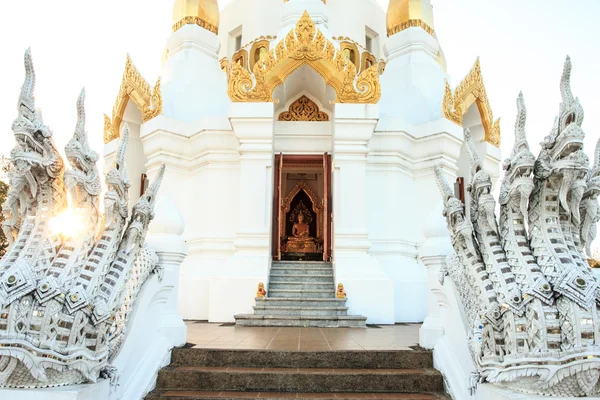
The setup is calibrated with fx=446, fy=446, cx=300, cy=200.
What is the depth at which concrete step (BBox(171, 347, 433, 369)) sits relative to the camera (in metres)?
3.97

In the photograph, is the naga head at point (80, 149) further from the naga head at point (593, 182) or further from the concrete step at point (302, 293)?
the concrete step at point (302, 293)

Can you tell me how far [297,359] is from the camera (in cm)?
398

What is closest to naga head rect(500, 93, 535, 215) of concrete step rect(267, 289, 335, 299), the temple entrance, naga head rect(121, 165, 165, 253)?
naga head rect(121, 165, 165, 253)

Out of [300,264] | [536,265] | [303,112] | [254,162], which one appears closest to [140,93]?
[254,162]

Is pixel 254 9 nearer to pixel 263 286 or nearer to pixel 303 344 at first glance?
pixel 263 286

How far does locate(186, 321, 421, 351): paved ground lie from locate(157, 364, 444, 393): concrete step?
528 millimetres

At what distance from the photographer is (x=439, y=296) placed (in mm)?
4164

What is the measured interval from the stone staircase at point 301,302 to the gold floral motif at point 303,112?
2930 mm

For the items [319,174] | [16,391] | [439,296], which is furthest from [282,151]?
[16,391]

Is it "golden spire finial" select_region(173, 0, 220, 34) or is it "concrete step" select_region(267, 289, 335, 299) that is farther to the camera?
"golden spire finial" select_region(173, 0, 220, 34)

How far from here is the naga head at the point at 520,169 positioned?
10.0 ft

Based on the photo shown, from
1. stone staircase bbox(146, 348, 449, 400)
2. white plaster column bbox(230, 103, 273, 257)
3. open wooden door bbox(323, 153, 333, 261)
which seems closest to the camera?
stone staircase bbox(146, 348, 449, 400)

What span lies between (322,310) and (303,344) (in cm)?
224

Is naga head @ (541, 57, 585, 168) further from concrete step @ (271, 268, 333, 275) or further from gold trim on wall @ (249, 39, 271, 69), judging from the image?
gold trim on wall @ (249, 39, 271, 69)
